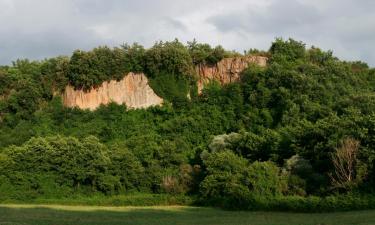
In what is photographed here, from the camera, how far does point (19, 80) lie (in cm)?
7200

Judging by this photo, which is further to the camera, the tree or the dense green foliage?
the dense green foliage

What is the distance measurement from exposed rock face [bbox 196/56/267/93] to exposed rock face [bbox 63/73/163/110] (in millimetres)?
6031

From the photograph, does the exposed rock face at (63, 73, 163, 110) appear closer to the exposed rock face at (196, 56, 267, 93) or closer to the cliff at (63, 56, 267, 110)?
the cliff at (63, 56, 267, 110)

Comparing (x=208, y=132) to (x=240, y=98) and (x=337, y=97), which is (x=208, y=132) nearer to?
(x=240, y=98)

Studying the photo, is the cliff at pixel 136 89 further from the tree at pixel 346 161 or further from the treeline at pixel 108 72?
the tree at pixel 346 161

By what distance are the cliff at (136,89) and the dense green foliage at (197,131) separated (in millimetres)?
1031

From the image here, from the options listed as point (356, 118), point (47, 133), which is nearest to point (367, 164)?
point (356, 118)

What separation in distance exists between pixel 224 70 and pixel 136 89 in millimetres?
10930

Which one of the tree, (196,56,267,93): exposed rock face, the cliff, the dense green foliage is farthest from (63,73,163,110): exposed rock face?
the tree

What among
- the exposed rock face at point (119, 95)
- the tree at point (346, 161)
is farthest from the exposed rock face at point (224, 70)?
the tree at point (346, 161)

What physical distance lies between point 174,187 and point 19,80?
1154 inches

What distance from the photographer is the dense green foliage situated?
1821 inches

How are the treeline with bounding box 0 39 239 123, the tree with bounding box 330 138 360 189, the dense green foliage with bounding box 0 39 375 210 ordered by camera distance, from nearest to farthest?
the tree with bounding box 330 138 360 189 < the dense green foliage with bounding box 0 39 375 210 < the treeline with bounding box 0 39 239 123

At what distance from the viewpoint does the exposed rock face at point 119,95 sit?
232 ft
